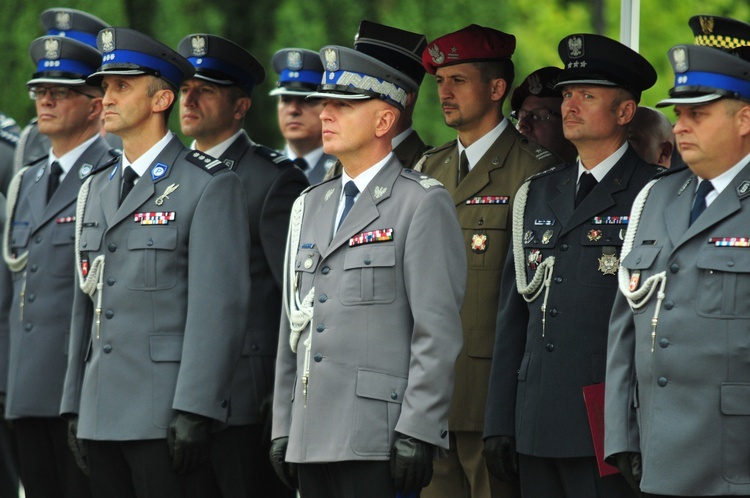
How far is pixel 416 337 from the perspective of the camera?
4449 mm

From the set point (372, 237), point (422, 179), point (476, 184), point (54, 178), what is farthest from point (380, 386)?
point (54, 178)

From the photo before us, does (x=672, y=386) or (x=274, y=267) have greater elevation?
(x=274, y=267)

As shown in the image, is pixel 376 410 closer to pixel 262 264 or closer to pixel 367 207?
pixel 367 207

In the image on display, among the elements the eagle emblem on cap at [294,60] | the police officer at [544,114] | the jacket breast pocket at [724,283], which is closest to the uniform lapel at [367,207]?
the jacket breast pocket at [724,283]

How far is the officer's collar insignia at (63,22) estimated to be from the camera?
272 inches

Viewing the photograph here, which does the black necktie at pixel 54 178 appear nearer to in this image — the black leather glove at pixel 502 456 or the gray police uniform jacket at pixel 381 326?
the gray police uniform jacket at pixel 381 326

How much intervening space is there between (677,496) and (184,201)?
217cm

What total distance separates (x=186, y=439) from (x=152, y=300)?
1.79ft

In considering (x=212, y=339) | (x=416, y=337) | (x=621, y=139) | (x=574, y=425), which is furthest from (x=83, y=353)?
(x=621, y=139)

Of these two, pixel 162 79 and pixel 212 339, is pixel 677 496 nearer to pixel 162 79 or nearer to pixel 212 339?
pixel 212 339

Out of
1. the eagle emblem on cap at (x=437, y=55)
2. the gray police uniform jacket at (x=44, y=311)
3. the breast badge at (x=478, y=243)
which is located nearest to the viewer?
the breast badge at (x=478, y=243)

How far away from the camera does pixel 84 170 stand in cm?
610

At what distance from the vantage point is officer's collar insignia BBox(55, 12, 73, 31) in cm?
692

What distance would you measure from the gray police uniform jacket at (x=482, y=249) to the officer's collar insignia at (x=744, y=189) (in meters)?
1.28
